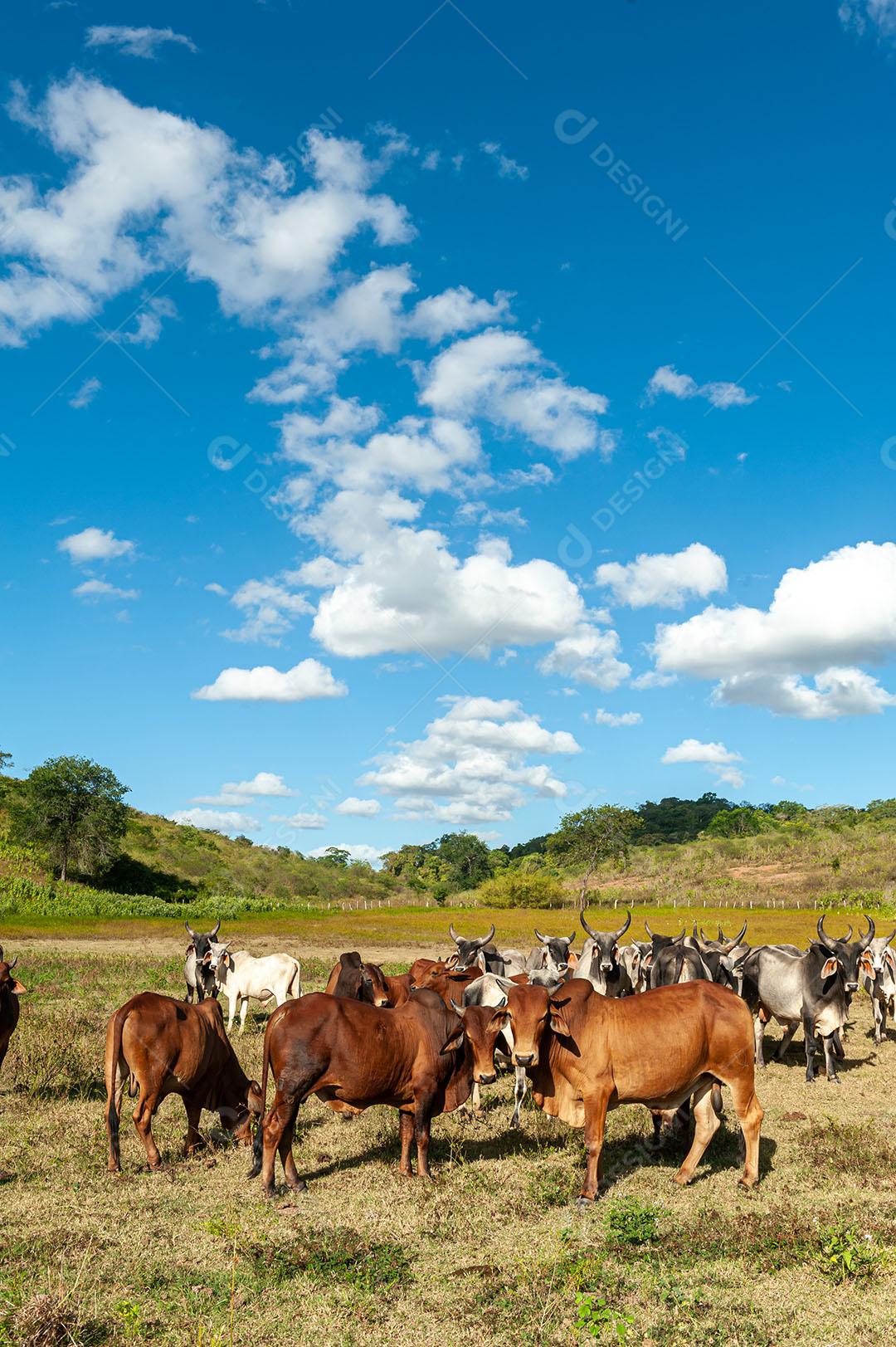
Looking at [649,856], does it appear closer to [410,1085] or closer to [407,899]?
[407,899]

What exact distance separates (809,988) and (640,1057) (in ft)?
21.0

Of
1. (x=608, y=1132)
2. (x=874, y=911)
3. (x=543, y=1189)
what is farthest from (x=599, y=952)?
(x=874, y=911)

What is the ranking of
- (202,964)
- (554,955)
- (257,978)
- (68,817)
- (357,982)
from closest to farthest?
(357,982) → (554,955) → (257,978) → (202,964) → (68,817)

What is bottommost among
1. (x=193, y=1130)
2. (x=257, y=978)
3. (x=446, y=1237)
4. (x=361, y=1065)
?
(x=446, y=1237)

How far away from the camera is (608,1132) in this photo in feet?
32.3

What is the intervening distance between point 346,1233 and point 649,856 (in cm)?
7310

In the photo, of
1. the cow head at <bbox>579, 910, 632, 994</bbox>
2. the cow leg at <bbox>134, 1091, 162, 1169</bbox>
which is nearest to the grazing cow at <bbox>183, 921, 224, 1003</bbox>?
the cow head at <bbox>579, 910, 632, 994</bbox>

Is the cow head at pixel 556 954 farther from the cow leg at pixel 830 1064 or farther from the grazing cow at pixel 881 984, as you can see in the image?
the grazing cow at pixel 881 984

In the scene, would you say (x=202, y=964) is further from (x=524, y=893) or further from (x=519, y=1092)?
(x=524, y=893)

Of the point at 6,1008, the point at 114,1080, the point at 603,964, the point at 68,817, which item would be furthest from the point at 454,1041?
the point at 68,817

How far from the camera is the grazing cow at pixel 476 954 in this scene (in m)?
13.9

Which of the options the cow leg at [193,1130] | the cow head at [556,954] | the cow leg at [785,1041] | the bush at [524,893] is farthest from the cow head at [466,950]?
the bush at [524,893]

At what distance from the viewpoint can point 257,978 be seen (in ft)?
49.9

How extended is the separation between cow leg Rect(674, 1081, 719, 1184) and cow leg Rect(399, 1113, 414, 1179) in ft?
8.09
